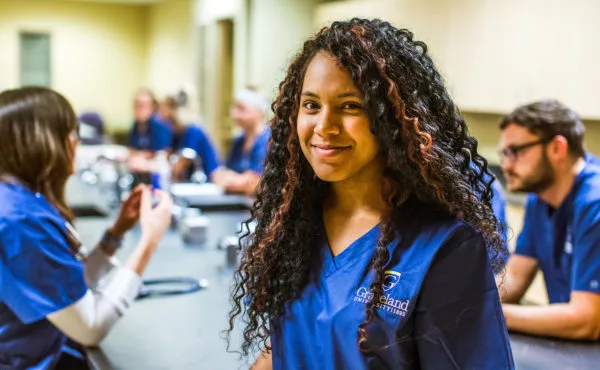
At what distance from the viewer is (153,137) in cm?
486

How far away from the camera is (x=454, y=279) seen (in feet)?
2.86

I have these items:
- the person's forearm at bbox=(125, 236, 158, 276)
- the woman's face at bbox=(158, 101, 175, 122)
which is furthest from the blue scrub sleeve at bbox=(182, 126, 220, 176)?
the person's forearm at bbox=(125, 236, 158, 276)

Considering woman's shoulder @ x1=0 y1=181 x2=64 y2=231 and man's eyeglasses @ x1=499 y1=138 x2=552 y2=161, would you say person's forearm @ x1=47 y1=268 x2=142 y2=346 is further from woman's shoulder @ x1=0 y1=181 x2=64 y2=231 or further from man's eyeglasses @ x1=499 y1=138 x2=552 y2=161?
man's eyeglasses @ x1=499 y1=138 x2=552 y2=161

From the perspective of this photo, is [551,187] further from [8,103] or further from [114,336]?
[8,103]

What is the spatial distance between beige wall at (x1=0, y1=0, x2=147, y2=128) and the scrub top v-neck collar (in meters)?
8.45

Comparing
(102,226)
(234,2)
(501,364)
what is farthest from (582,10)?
(234,2)

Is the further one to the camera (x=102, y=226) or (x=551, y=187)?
(x=102, y=226)

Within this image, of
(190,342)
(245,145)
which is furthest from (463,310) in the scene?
(245,145)

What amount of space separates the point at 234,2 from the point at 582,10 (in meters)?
3.42

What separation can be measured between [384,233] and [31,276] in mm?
783

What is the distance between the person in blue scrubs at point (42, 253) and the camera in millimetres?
1355

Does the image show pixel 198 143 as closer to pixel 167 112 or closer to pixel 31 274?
pixel 167 112

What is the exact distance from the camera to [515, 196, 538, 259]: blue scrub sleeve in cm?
193

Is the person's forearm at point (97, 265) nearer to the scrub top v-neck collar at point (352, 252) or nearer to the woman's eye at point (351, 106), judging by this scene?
the scrub top v-neck collar at point (352, 252)
